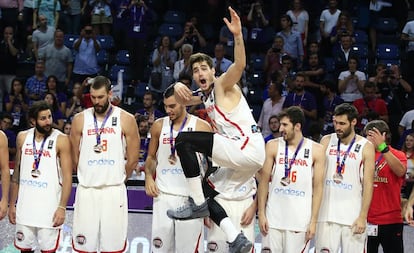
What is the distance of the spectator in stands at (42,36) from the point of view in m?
18.9

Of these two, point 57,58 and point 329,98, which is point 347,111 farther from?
point 57,58

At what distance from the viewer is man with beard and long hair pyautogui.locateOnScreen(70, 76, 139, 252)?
10.4 meters

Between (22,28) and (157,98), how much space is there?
4.74 meters

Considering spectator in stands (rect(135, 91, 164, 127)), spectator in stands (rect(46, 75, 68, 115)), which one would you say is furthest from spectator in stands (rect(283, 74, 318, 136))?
spectator in stands (rect(46, 75, 68, 115))

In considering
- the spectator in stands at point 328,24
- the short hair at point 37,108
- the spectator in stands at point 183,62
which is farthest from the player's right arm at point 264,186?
the spectator in stands at point 328,24

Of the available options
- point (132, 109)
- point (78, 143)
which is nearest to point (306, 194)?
point (78, 143)

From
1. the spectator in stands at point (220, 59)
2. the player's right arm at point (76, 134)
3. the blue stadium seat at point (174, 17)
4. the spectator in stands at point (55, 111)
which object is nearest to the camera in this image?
the player's right arm at point (76, 134)

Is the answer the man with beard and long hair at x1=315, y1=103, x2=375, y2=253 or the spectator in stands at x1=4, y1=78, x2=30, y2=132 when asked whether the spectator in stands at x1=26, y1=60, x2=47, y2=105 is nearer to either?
the spectator in stands at x1=4, y1=78, x2=30, y2=132

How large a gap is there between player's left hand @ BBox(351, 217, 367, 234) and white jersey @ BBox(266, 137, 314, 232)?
19.5 inches

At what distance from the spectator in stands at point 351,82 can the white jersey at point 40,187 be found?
298 inches

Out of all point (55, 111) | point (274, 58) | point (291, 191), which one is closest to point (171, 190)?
point (291, 191)

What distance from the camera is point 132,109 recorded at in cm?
1675

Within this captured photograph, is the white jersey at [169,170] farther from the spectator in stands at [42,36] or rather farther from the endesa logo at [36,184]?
the spectator in stands at [42,36]

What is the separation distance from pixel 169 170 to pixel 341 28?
847 centimetres
